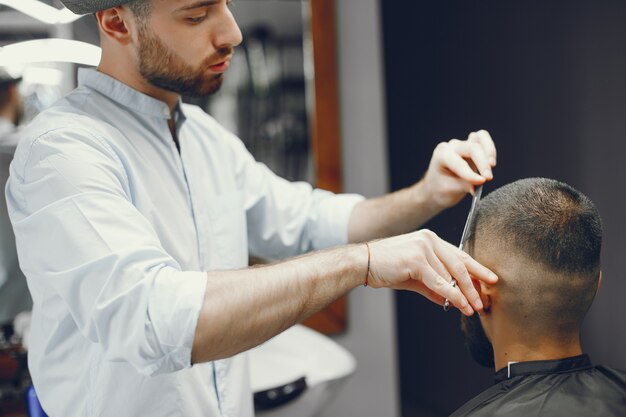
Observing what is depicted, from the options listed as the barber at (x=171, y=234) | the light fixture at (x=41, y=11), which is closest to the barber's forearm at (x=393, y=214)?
the barber at (x=171, y=234)

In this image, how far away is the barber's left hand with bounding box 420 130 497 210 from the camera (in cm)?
151

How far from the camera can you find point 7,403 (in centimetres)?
226

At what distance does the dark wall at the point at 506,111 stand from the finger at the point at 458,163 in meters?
0.48

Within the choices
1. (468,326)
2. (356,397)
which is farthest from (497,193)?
(356,397)

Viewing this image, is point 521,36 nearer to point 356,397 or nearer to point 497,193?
point 497,193

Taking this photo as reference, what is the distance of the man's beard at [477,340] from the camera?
5.25 feet

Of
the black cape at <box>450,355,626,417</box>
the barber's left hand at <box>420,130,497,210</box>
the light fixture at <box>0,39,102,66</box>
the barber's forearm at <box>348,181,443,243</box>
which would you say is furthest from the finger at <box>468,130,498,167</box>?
the light fixture at <box>0,39,102,66</box>

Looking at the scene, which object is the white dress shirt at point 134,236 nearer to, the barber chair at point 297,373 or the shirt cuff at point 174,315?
the shirt cuff at point 174,315

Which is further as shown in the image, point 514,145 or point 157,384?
point 514,145

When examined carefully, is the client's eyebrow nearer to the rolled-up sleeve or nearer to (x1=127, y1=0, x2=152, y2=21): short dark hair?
(x1=127, y1=0, x2=152, y2=21): short dark hair

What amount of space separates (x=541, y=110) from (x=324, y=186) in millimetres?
1231

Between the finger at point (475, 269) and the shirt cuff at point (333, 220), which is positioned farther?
the shirt cuff at point (333, 220)

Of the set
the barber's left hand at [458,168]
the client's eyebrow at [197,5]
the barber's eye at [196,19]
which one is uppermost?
the client's eyebrow at [197,5]

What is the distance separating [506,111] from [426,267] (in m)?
1.13
